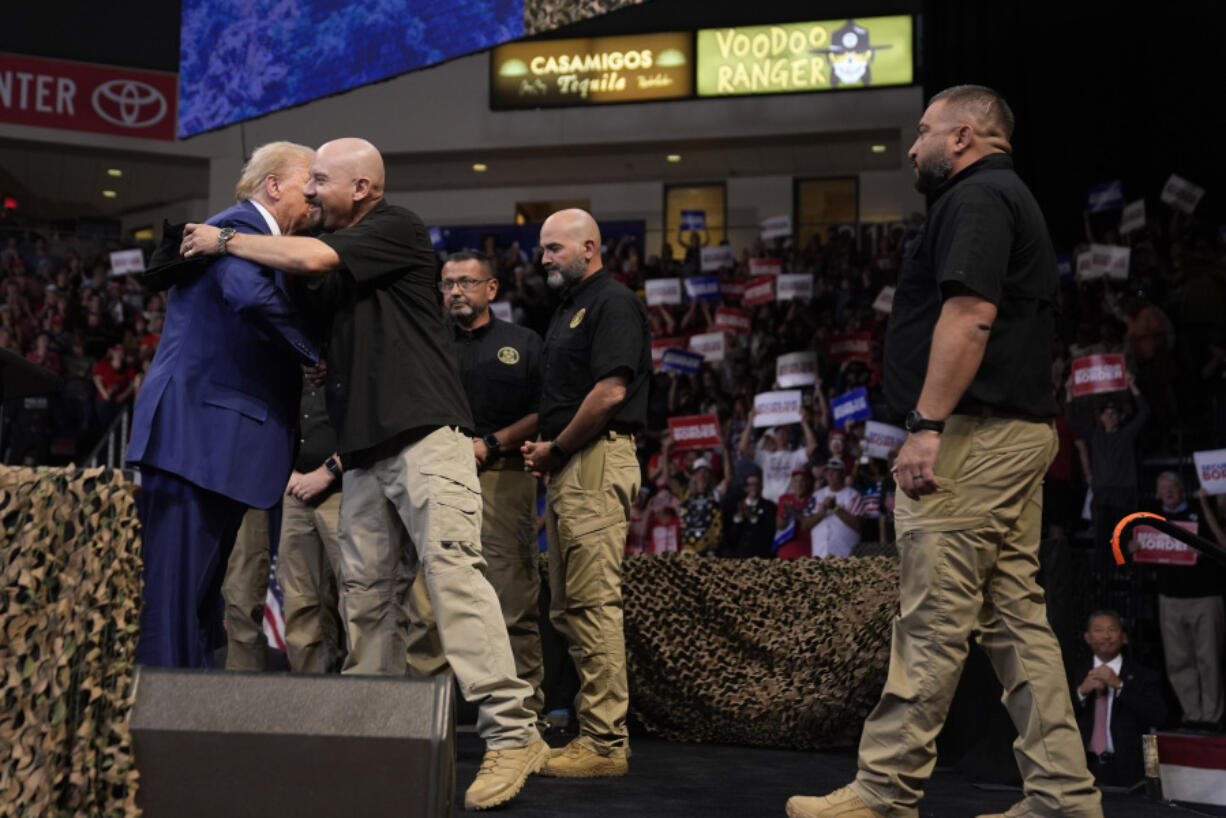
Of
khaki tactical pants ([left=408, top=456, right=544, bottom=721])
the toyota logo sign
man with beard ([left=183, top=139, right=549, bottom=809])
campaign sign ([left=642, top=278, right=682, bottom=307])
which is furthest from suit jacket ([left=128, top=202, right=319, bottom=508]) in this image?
the toyota logo sign

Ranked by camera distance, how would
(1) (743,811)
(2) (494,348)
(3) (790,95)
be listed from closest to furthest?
(1) (743,811) → (2) (494,348) → (3) (790,95)

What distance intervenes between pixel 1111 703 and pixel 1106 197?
29.1 ft

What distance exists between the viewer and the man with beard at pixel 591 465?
4230 millimetres

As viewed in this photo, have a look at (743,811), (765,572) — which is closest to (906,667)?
(743,811)

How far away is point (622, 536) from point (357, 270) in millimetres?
1466

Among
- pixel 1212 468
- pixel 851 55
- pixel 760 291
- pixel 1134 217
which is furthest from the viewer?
pixel 851 55

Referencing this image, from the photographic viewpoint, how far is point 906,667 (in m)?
3.14

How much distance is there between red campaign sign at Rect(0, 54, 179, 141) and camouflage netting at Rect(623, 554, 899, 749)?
1692cm

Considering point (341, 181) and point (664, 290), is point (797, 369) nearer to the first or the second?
point (664, 290)

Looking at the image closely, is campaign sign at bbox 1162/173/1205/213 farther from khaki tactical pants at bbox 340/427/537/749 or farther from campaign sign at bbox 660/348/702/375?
khaki tactical pants at bbox 340/427/537/749

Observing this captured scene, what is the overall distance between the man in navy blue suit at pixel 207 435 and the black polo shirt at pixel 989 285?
145cm

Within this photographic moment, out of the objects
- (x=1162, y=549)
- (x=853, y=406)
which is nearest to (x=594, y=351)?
(x=1162, y=549)

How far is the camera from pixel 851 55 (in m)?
17.8

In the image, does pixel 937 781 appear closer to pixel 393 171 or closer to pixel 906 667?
pixel 906 667
